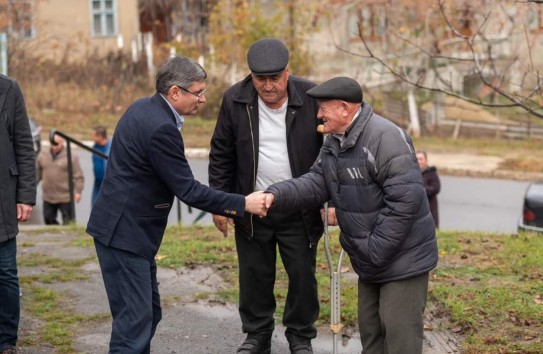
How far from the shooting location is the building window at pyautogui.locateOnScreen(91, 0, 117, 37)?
39812 millimetres

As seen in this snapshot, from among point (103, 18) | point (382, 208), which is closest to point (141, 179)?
point (382, 208)

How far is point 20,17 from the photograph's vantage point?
3272 cm

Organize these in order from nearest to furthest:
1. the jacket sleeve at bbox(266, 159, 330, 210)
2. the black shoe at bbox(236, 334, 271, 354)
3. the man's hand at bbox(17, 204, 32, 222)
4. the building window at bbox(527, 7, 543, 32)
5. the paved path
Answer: the jacket sleeve at bbox(266, 159, 330, 210) < the man's hand at bbox(17, 204, 32, 222) < the black shoe at bbox(236, 334, 271, 354) < the paved path < the building window at bbox(527, 7, 543, 32)

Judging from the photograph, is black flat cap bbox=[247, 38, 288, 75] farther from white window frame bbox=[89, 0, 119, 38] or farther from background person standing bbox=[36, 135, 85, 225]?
white window frame bbox=[89, 0, 119, 38]

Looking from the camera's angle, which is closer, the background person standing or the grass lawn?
the grass lawn

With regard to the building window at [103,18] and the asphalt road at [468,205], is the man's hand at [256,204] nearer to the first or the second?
the asphalt road at [468,205]

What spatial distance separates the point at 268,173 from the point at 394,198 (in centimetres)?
135

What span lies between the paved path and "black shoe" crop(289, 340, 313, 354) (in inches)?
9.0

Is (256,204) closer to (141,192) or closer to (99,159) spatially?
(141,192)

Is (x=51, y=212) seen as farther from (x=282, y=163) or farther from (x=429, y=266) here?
(x=429, y=266)

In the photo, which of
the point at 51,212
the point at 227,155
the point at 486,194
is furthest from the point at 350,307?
the point at 486,194

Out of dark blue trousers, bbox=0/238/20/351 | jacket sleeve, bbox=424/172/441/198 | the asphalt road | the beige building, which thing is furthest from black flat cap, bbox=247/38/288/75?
the beige building

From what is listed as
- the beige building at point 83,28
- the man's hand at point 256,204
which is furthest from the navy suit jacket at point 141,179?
the beige building at point 83,28

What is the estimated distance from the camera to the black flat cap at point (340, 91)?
542 centimetres
